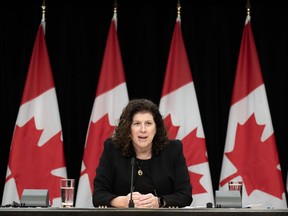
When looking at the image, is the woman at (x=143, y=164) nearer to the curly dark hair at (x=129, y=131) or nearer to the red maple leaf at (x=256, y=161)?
the curly dark hair at (x=129, y=131)

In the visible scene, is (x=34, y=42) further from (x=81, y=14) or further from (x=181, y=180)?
(x=181, y=180)

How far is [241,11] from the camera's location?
5543 millimetres

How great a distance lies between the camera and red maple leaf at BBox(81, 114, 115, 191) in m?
4.96

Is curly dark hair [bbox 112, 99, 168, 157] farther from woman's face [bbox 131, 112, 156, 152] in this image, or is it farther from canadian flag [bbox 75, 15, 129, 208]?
canadian flag [bbox 75, 15, 129, 208]

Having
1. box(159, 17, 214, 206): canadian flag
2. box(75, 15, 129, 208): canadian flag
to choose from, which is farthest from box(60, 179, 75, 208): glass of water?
box(159, 17, 214, 206): canadian flag

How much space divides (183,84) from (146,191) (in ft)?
6.51

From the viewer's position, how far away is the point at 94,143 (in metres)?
5.02

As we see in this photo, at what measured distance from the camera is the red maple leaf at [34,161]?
16.2 feet

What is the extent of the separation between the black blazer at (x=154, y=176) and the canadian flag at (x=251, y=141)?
5.27ft

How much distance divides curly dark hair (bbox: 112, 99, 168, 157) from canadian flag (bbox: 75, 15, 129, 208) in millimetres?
1476

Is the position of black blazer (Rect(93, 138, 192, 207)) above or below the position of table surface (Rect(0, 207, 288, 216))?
above

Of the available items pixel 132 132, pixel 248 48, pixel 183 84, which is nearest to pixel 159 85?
pixel 183 84
